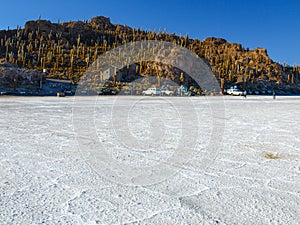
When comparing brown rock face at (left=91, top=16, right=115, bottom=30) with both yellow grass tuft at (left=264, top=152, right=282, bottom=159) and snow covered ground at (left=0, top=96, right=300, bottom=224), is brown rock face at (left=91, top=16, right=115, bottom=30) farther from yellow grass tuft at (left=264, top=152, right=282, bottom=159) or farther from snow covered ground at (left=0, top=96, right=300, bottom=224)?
yellow grass tuft at (left=264, top=152, right=282, bottom=159)

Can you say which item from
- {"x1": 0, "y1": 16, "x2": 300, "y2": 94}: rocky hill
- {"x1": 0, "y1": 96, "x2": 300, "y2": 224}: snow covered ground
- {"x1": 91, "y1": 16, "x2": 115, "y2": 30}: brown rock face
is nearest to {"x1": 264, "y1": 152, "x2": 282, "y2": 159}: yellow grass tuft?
{"x1": 0, "y1": 96, "x2": 300, "y2": 224}: snow covered ground

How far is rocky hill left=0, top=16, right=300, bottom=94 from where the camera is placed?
132ft

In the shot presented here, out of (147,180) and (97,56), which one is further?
(97,56)

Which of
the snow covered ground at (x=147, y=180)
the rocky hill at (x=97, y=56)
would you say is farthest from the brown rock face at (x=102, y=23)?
the snow covered ground at (x=147, y=180)

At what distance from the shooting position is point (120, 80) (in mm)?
37625

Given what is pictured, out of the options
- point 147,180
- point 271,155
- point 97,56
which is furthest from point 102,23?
point 147,180

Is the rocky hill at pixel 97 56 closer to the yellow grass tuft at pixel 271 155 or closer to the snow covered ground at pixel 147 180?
the snow covered ground at pixel 147 180

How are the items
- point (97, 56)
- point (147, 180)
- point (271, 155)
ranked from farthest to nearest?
point (97, 56)
point (271, 155)
point (147, 180)

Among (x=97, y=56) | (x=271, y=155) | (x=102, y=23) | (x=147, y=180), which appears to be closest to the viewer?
(x=147, y=180)

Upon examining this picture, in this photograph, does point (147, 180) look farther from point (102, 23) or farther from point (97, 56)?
point (102, 23)

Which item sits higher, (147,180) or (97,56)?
(97,56)

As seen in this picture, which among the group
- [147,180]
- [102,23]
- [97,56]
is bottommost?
[147,180]

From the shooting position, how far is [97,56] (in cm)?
4731

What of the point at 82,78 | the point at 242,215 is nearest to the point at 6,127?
the point at 242,215
